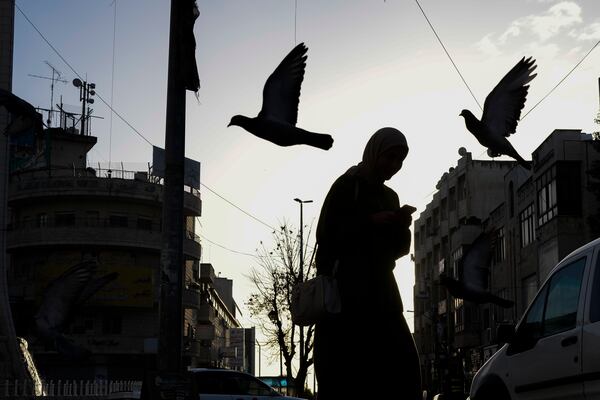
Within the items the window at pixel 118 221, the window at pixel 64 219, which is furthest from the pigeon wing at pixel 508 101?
the window at pixel 118 221

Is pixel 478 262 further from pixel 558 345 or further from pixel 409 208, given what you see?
pixel 409 208

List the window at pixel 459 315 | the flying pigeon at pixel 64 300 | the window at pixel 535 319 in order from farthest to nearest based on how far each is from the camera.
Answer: the window at pixel 459 315
the flying pigeon at pixel 64 300
the window at pixel 535 319

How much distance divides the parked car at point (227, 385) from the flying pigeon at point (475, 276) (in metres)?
11.2

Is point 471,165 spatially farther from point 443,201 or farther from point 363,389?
point 363,389

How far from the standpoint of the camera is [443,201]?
88250 millimetres

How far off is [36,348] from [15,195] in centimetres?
1017

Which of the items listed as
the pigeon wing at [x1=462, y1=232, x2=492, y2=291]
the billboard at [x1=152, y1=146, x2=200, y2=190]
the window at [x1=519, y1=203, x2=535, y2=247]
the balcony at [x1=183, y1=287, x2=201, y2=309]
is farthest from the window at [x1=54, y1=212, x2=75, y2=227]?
the pigeon wing at [x1=462, y1=232, x2=492, y2=291]

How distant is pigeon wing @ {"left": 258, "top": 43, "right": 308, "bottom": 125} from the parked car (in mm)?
12328

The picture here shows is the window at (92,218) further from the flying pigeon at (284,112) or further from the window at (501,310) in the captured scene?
the flying pigeon at (284,112)

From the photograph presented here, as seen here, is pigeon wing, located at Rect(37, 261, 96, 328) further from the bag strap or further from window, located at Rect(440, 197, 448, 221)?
window, located at Rect(440, 197, 448, 221)

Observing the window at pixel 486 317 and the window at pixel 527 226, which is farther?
the window at pixel 486 317

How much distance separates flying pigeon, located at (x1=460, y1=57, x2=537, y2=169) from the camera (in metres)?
7.07

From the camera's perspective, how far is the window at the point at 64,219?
6644 cm

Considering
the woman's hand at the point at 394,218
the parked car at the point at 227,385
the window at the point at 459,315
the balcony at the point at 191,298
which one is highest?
the balcony at the point at 191,298
